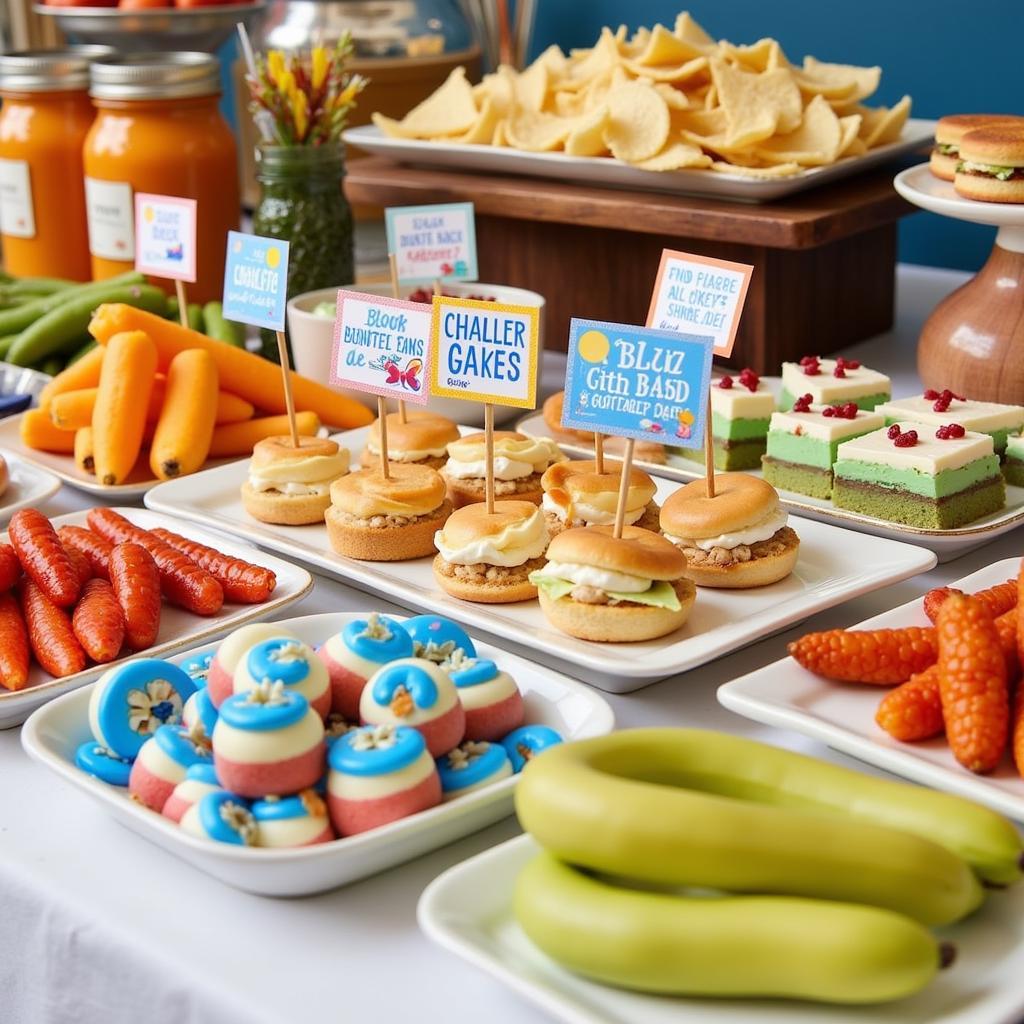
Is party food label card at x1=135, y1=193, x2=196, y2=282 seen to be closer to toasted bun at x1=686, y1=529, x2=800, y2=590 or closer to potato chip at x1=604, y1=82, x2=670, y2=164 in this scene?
potato chip at x1=604, y1=82, x2=670, y2=164

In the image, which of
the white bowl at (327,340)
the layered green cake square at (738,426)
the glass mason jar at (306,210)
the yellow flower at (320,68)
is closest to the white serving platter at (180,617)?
the white bowl at (327,340)

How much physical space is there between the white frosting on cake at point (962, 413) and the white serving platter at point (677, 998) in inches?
32.3

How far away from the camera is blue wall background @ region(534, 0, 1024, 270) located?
9.59 ft

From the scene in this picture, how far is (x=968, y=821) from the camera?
2.76 ft

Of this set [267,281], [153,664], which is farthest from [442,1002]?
[267,281]

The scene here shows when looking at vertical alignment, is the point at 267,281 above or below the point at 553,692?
above

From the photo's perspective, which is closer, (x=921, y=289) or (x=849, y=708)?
(x=849, y=708)

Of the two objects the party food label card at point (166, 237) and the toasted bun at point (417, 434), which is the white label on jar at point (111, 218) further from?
the toasted bun at point (417, 434)

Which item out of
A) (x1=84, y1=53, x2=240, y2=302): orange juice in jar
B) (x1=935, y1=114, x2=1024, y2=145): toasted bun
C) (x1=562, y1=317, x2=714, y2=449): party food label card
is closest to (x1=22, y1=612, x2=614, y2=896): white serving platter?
(x1=562, y1=317, x2=714, y2=449): party food label card

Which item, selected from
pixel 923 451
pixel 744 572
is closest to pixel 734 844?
pixel 744 572

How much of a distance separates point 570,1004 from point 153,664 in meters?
0.47

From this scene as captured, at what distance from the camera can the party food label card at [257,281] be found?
1.62 metres

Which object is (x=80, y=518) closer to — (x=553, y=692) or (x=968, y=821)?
(x=553, y=692)

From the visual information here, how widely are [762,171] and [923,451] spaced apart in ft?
1.89
